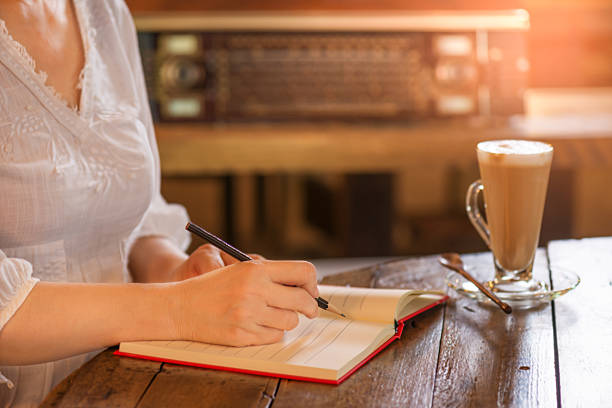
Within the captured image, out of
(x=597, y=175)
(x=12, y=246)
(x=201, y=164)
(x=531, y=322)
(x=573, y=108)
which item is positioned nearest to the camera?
(x=531, y=322)

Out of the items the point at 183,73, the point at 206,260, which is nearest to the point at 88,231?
the point at 206,260

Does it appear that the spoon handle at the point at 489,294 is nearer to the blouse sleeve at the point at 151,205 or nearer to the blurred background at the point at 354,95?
the blouse sleeve at the point at 151,205

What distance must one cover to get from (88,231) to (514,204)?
1.75 ft

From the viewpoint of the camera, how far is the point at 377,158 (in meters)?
Result: 1.95

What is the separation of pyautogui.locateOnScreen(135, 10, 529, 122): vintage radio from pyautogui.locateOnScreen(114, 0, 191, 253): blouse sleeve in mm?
832

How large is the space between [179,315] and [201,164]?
48.7 inches

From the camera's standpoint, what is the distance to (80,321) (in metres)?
0.73

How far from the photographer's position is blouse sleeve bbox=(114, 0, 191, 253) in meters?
1.12

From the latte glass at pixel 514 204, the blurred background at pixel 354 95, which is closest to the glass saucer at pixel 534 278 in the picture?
the latte glass at pixel 514 204

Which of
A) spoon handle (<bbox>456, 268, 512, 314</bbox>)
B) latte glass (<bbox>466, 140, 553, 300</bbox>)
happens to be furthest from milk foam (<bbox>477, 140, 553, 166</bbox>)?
spoon handle (<bbox>456, 268, 512, 314</bbox>)

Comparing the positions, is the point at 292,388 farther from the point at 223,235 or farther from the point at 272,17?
the point at 223,235

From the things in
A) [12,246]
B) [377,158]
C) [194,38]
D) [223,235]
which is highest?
[194,38]

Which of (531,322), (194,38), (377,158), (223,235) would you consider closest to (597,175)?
(377,158)

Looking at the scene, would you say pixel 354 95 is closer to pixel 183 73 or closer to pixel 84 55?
pixel 183 73
